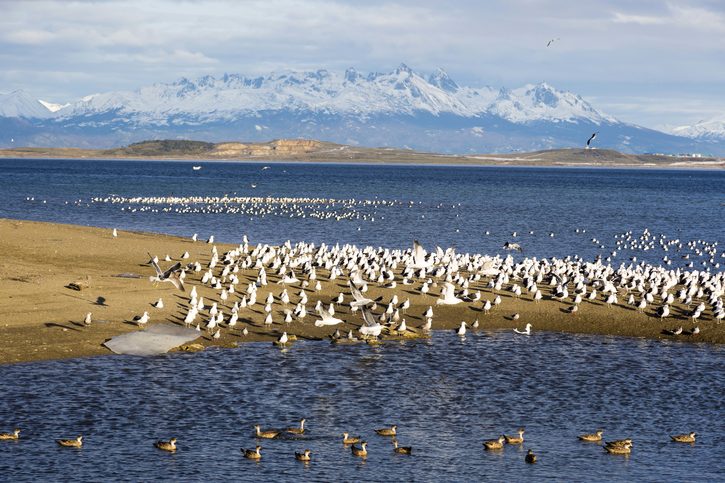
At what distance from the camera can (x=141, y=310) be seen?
35.4 m

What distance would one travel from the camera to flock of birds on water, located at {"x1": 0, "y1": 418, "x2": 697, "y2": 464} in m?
22.5

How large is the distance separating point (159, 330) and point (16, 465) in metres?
11.7

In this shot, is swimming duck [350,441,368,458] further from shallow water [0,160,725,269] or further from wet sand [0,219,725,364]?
shallow water [0,160,725,269]

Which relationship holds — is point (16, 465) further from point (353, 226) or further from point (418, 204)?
point (418, 204)

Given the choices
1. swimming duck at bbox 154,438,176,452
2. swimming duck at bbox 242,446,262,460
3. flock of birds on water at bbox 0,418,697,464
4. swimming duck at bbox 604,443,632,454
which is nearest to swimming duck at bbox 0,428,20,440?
flock of birds on water at bbox 0,418,697,464

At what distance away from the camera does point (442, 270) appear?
4575 cm

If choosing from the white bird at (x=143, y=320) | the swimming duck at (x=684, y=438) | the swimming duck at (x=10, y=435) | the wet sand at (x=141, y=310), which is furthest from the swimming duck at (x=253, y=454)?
the white bird at (x=143, y=320)

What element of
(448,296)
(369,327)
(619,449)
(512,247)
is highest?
(448,296)

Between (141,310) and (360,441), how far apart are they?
47.1 ft

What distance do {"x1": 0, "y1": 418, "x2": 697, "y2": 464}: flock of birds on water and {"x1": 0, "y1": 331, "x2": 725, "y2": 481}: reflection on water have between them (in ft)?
0.61

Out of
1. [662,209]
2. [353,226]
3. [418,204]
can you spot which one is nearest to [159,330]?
[353,226]

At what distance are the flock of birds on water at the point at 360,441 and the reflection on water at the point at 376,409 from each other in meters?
0.19

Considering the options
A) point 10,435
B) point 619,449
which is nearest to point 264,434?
point 10,435

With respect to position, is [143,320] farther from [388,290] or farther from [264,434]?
[388,290]
